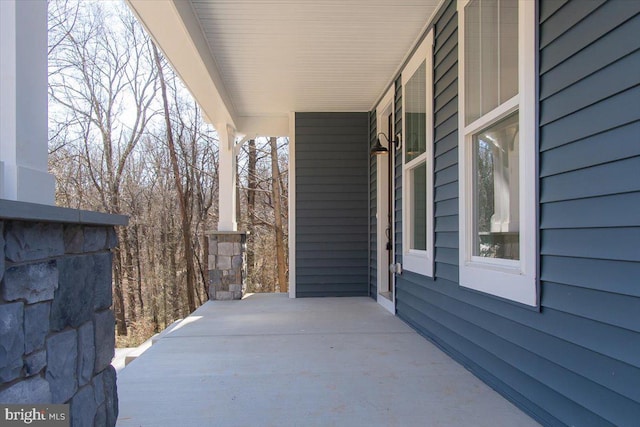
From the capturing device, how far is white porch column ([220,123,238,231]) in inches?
229

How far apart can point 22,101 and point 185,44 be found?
2.33 meters

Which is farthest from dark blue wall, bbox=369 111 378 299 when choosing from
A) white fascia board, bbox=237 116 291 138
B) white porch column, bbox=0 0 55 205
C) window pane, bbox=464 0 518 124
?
white porch column, bbox=0 0 55 205

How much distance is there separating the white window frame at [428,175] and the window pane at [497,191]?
72cm

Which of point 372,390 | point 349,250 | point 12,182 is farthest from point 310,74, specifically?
point 12,182

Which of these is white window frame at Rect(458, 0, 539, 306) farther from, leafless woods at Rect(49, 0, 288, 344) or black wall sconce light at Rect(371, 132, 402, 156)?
leafless woods at Rect(49, 0, 288, 344)

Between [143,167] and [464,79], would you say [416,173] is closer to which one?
[464,79]

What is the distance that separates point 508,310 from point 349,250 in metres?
3.70

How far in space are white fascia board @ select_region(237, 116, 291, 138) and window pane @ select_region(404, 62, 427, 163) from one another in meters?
2.54

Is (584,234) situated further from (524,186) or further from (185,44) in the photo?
(185,44)

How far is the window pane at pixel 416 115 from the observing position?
3.62 meters

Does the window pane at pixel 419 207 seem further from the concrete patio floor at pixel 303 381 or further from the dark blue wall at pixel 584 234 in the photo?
the dark blue wall at pixel 584 234

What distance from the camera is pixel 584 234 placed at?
1591mm

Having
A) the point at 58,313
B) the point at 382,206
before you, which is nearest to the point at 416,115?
the point at 382,206

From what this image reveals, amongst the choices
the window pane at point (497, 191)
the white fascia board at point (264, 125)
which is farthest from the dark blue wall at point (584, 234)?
the white fascia board at point (264, 125)
